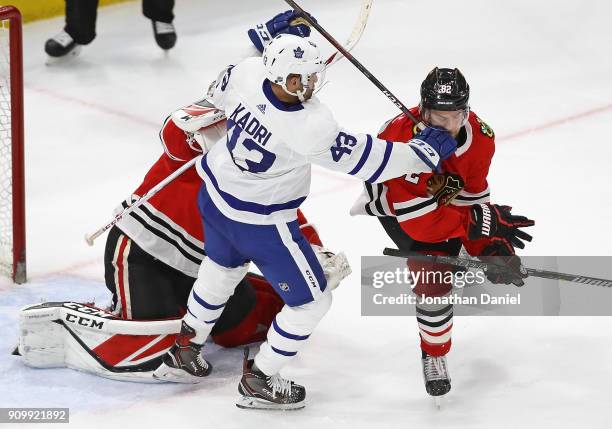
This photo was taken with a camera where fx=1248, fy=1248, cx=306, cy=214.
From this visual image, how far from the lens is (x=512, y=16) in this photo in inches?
243

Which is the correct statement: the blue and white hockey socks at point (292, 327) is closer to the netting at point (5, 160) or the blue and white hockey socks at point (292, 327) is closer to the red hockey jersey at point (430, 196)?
the red hockey jersey at point (430, 196)

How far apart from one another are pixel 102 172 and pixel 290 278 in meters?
1.93

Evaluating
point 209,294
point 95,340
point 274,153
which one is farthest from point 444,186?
point 95,340

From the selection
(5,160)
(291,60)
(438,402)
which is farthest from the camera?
(5,160)

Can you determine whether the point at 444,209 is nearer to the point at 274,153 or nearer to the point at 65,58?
the point at 274,153

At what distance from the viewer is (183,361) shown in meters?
3.18

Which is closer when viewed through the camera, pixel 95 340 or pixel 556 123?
pixel 95 340

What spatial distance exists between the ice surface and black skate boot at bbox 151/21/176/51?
3.1 inches

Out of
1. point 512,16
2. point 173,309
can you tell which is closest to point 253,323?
point 173,309

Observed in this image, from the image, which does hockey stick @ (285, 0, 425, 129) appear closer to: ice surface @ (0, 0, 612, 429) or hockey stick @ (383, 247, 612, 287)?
hockey stick @ (383, 247, 612, 287)

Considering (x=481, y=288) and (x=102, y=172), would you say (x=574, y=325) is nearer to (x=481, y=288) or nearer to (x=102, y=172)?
(x=481, y=288)

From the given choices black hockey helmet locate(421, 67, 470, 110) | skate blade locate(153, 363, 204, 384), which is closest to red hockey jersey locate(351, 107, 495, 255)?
black hockey helmet locate(421, 67, 470, 110)

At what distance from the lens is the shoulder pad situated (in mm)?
3137

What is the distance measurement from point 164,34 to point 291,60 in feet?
10.5
